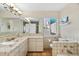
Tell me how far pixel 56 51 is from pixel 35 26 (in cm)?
60

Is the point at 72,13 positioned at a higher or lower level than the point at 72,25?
higher

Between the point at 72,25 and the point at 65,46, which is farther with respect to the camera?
the point at 72,25

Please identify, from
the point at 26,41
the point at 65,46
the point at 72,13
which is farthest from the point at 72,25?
the point at 26,41

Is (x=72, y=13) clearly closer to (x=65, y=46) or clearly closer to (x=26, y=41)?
(x=65, y=46)

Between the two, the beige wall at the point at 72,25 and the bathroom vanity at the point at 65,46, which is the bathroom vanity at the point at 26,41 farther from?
the beige wall at the point at 72,25

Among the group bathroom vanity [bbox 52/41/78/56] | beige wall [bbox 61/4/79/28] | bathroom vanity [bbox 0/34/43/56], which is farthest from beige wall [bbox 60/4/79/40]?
Answer: bathroom vanity [bbox 0/34/43/56]

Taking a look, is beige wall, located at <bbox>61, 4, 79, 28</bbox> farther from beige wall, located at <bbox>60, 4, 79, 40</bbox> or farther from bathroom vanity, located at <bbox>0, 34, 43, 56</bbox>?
bathroom vanity, located at <bbox>0, 34, 43, 56</bbox>

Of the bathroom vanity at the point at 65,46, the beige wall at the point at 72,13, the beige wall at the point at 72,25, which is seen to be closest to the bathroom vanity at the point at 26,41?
the bathroom vanity at the point at 65,46

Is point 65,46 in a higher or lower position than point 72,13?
lower

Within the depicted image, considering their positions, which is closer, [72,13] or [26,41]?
[72,13]

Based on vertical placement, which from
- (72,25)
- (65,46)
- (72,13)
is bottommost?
(65,46)

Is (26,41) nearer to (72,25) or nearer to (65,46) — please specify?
(65,46)

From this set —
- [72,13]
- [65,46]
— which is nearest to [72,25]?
[72,13]

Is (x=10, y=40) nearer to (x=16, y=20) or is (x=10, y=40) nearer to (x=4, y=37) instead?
(x=4, y=37)
